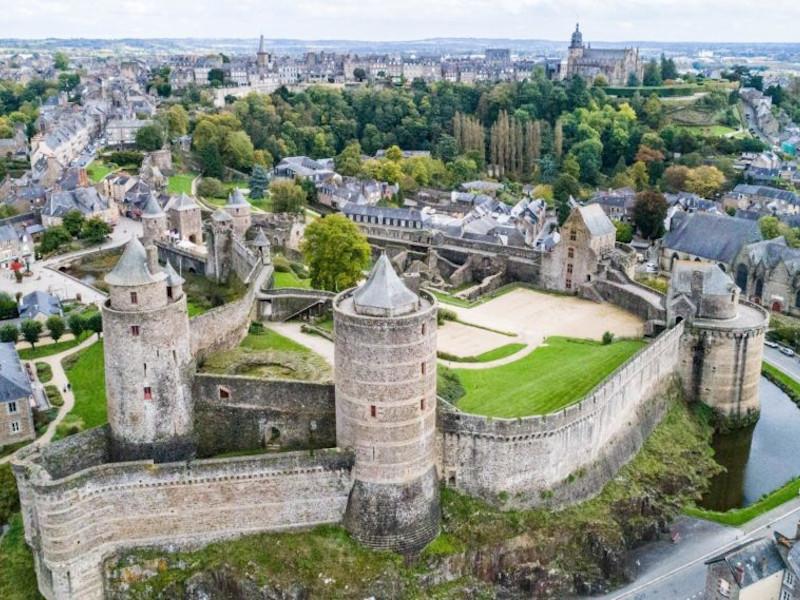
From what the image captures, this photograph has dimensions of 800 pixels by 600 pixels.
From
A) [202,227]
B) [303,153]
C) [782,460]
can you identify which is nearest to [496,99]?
[303,153]

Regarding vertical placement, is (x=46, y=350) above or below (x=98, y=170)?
below

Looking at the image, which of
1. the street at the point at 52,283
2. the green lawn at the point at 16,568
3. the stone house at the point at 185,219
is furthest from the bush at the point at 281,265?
the green lawn at the point at 16,568

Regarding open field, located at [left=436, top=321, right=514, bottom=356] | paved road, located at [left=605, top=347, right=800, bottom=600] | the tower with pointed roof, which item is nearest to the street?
the tower with pointed roof

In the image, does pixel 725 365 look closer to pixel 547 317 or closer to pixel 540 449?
pixel 547 317

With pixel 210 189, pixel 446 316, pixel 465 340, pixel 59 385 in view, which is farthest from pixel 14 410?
pixel 210 189

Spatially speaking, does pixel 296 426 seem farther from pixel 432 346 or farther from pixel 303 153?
pixel 303 153

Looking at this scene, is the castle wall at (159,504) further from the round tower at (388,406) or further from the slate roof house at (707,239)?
the slate roof house at (707,239)

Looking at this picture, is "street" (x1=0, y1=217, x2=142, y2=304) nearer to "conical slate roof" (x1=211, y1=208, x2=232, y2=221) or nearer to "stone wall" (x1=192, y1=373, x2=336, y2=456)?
"conical slate roof" (x1=211, y1=208, x2=232, y2=221)
